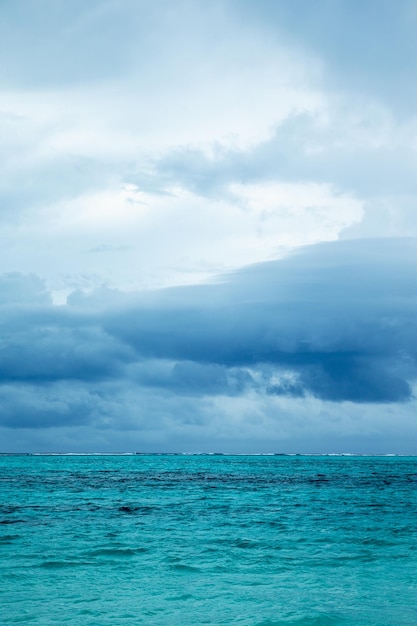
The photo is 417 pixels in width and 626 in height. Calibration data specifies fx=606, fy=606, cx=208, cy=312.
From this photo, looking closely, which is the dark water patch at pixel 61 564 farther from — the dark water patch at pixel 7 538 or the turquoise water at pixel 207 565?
the dark water patch at pixel 7 538

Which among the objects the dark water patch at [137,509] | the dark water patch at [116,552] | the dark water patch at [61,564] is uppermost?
the dark water patch at [61,564]

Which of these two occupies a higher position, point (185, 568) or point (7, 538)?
point (185, 568)

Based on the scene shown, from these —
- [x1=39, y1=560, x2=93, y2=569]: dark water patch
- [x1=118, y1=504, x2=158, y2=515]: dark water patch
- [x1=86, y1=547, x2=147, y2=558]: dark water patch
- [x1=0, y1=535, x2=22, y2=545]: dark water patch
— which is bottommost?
[x1=118, y1=504, x2=158, y2=515]: dark water patch

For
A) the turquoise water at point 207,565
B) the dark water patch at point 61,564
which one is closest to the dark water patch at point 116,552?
the turquoise water at point 207,565

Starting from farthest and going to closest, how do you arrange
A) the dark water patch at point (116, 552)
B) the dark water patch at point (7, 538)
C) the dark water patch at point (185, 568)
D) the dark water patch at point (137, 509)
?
1. the dark water patch at point (137, 509)
2. the dark water patch at point (7, 538)
3. the dark water patch at point (116, 552)
4. the dark water patch at point (185, 568)

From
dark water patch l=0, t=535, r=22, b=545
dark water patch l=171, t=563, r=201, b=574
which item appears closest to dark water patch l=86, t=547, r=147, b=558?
dark water patch l=171, t=563, r=201, b=574

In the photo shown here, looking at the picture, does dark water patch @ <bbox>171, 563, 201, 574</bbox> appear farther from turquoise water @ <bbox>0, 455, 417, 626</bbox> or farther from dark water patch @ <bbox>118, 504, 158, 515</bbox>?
dark water patch @ <bbox>118, 504, 158, 515</bbox>

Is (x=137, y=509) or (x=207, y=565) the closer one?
(x=207, y=565)

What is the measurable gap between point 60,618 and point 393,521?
22810 millimetres

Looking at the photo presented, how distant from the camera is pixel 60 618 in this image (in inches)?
571

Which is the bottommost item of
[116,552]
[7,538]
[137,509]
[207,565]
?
[137,509]

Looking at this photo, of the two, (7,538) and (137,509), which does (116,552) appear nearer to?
(7,538)

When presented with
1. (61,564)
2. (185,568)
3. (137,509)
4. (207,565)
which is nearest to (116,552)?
(61,564)

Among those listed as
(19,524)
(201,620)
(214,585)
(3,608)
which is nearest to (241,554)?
(214,585)
